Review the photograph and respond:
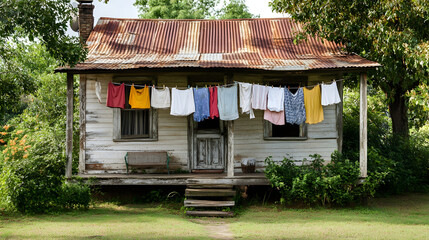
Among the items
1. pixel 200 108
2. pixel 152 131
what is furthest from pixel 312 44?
pixel 152 131

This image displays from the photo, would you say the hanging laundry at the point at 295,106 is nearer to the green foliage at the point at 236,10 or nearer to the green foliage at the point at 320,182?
the green foliage at the point at 320,182

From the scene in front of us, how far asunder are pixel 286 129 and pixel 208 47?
3521 millimetres

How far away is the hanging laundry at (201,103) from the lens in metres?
11.3

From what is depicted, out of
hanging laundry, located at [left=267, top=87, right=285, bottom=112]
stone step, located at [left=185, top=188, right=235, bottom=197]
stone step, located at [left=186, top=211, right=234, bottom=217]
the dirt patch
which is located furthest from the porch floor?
hanging laundry, located at [left=267, top=87, right=285, bottom=112]

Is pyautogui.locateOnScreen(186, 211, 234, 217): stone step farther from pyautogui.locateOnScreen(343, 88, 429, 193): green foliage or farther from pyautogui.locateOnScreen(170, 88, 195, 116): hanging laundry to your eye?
pyautogui.locateOnScreen(343, 88, 429, 193): green foliage

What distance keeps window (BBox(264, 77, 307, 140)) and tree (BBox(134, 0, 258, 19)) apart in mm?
16664

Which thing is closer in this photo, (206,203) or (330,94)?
(206,203)

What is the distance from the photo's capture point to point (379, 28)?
12.0m

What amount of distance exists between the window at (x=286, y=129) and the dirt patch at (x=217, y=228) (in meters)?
3.54

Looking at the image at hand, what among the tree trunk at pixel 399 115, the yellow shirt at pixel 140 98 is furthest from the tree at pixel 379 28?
the yellow shirt at pixel 140 98

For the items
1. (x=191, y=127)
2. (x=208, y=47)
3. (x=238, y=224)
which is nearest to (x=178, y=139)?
(x=191, y=127)

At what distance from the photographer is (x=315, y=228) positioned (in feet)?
29.7

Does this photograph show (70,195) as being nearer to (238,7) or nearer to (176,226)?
(176,226)

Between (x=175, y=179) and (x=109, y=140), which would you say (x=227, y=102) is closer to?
(x=175, y=179)
